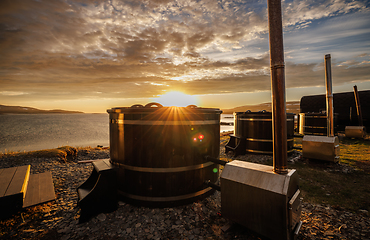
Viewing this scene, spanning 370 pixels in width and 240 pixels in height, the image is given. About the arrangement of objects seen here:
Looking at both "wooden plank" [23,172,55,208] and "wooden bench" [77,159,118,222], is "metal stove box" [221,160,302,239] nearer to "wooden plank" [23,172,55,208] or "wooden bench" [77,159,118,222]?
"wooden bench" [77,159,118,222]

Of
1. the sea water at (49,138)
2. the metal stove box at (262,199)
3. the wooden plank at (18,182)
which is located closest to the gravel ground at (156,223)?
the metal stove box at (262,199)

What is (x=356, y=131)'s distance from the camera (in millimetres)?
15734

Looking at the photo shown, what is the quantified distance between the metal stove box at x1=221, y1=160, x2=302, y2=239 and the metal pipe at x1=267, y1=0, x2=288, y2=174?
0.29 metres

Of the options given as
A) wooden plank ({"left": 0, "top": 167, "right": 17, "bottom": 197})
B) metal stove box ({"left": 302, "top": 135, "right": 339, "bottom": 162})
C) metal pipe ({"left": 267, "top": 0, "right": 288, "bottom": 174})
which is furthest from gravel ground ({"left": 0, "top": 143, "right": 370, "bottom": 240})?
metal stove box ({"left": 302, "top": 135, "right": 339, "bottom": 162})

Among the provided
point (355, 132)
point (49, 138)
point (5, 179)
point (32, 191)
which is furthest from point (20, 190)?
point (49, 138)

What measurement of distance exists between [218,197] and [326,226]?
8.46ft

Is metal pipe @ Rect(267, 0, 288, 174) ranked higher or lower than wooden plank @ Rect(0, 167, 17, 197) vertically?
higher

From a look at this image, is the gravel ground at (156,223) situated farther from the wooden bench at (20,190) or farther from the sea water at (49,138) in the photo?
the sea water at (49,138)

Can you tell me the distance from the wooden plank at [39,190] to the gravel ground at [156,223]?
0.19 meters

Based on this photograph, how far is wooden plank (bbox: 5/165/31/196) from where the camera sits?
4.11m

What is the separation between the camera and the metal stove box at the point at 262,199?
3023 millimetres

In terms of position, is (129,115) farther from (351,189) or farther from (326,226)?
(351,189)

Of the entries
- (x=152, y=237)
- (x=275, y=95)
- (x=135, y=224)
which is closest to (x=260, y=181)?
(x=275, y=95)

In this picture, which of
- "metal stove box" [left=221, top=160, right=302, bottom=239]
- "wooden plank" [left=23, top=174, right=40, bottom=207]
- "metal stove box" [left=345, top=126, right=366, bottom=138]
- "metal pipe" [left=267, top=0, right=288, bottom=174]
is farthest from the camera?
"metal stove box" [left=345, top=126, right=366, bottom=138]
